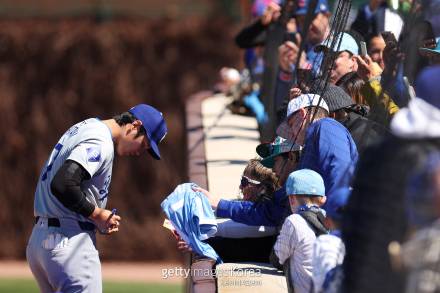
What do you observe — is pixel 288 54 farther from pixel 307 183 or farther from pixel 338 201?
pixel 338 201

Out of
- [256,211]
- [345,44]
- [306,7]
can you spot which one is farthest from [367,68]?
[306,7]

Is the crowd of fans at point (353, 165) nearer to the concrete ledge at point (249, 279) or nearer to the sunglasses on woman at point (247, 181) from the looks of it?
the sunglasses on woman at point (247, 181)

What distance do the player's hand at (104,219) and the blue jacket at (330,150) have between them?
1192 millimetres

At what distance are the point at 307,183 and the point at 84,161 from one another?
1.28 meters

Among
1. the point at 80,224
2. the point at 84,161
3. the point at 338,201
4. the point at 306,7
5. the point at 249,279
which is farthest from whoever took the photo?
the point at 306,7

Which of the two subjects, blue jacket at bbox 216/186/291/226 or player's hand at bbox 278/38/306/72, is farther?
player's hand at bbox 278/38/306/72

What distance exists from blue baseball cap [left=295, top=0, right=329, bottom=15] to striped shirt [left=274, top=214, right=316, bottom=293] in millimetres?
3895

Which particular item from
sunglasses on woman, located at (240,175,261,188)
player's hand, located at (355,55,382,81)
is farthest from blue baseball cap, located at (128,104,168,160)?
player's hand, located at (355,55,382,81)

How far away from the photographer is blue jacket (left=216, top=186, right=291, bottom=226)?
334 inches

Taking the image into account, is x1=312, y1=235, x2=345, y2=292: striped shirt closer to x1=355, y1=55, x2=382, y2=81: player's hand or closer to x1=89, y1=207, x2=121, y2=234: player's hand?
x1=89, y1=207, x2=121, y2=234: player's hand

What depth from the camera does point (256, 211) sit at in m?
8.57

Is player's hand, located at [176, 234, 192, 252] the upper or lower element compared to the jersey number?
lower

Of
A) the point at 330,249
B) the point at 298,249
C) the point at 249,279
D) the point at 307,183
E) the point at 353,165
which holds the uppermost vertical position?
the point at 353,165

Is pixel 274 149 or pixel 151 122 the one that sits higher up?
pixel 151 122
